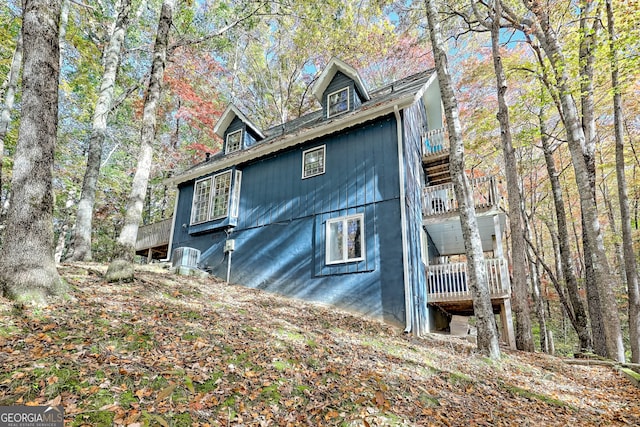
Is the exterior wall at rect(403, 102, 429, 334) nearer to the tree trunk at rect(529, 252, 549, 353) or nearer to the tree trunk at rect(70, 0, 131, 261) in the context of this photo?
the tree trunk at rect(529, 252, 549, 353)

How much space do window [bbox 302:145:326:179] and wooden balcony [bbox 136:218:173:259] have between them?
7421 millimetres

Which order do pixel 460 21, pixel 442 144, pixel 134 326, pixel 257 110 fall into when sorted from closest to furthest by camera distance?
pixel 134 326
pixel 442 144
pixel 460 21
pixel 257 110

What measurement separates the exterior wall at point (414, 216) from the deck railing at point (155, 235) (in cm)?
1078

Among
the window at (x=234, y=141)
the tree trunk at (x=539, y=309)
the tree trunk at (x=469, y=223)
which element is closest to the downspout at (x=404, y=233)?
the tree trunk at (x=469, y=223)

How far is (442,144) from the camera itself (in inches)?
512

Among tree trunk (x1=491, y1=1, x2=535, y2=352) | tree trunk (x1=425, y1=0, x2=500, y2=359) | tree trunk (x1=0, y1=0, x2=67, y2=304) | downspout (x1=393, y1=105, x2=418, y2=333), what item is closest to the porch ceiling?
tree trunk (x1=491, y1=1, x2=535, y2=352)

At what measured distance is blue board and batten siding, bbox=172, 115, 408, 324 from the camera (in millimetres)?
9328

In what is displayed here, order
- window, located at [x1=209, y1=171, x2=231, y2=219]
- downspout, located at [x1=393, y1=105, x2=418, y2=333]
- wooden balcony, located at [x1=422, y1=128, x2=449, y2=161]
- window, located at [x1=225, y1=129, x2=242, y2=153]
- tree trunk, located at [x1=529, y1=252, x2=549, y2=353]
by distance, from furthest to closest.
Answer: tree trunk, located at [x1=529, y1=252, x2=549, y2=353] → window, located at [x1=225, y1=129, x2=242, y2=153] → window, located at [x1=209, y1=171, x2=231, y2=219] → wooden balcony, located at [x1=422, y1=128, x2=449, y2=161] → downspout, located at [x1=393, y1=105, x2=418, y2=333]

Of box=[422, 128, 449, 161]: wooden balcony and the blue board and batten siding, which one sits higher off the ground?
box=[422, 128, 449, 161]: wooden balcony

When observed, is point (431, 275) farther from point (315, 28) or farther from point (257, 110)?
point (257, 110)

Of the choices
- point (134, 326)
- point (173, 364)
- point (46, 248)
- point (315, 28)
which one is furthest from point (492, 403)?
point (315, 28)

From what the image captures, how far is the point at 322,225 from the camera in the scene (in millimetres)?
10570

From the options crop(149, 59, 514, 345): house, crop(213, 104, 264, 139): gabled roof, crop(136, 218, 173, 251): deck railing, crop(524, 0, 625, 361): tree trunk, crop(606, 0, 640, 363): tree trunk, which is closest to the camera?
crop(524, 0, 625, 361): tree trunk

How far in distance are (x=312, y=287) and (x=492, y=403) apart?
20.7 feet
